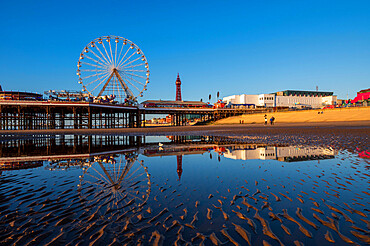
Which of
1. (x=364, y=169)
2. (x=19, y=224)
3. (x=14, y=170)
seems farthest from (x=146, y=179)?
(x=364, y=169)

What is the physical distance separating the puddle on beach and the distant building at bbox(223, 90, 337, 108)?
373ft

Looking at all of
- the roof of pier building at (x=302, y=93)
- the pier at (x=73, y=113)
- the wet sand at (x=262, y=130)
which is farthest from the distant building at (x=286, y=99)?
the wet sand at (x=262, y=130)

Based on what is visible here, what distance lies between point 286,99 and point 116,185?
129008 mm

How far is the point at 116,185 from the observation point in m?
5.92

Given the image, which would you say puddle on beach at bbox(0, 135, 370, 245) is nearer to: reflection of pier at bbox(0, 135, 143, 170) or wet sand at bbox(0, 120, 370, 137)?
reflection of pier at bbox(0, 135, 143, 170)

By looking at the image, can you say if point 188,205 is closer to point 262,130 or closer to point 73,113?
point 262,130

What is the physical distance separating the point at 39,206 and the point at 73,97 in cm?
6000

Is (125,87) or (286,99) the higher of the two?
(286,99)

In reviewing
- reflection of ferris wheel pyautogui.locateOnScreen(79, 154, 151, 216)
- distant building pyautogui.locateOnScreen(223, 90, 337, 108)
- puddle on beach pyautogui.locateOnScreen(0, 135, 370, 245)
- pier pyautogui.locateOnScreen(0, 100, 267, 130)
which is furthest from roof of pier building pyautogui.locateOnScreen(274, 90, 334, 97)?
reflection of ferris wheel pyautogui.locateOnScreen(79, 154, 151, 216)

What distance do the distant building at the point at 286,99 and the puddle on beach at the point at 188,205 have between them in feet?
373

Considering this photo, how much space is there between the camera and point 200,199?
189 inches

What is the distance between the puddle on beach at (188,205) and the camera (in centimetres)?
319

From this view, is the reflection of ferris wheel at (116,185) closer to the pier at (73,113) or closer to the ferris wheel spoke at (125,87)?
the pier at (73,113)

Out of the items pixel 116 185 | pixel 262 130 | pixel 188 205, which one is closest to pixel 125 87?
pixel 262 130
